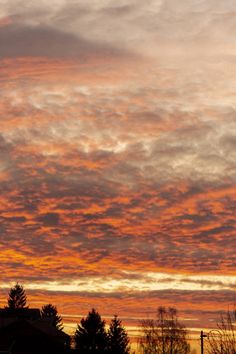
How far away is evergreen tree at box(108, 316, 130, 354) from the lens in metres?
124

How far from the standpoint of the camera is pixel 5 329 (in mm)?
95938

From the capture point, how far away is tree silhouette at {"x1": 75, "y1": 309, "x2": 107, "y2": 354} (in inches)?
4615

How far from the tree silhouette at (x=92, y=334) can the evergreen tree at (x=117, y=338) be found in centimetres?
353

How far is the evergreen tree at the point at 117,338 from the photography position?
4887 inches

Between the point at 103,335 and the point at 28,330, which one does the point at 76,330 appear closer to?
the point at 103,335

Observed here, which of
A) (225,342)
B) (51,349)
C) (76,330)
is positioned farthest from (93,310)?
(225,342)

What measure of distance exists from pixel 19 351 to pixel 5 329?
12.5 ft

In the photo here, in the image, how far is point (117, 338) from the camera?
133 m

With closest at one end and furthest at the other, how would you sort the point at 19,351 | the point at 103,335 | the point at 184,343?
the point at 19,351 < the point at 103,335 < the point at 184,343

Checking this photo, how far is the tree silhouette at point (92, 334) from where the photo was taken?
11722cm

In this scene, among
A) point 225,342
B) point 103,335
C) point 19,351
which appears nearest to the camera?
point 225,342

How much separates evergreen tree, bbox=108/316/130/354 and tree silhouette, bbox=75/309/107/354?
353 centimetres

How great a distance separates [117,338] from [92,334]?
14494mm

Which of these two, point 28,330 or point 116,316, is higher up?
point 116,316
